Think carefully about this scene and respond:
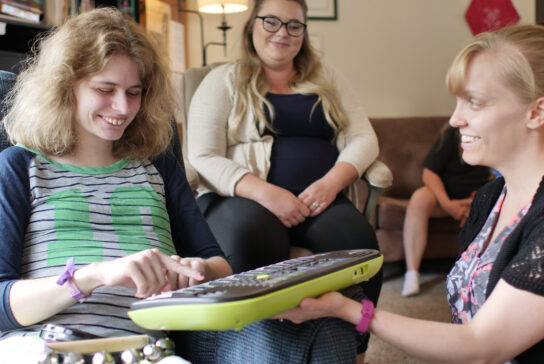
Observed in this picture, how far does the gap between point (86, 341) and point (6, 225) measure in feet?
0.93

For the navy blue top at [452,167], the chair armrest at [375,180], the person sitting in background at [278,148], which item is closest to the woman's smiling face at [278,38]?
the person sitting in background at [278,148]

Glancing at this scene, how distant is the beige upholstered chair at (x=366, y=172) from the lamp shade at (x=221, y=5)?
3.08ft

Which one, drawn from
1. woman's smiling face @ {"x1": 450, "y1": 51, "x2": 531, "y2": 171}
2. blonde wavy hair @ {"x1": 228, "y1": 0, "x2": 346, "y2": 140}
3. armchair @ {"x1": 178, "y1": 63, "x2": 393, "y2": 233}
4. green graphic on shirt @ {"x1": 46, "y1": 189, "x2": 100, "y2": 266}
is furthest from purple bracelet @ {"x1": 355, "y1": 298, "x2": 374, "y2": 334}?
blonde wavy hair @ {"x1": 228, "y1": 0, "x2": 346, "y2": 140}

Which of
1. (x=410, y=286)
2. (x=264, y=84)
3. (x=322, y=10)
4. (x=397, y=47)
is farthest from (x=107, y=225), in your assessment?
(x=397, y=47)

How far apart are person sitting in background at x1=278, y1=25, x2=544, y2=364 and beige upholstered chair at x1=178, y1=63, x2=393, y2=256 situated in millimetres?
708

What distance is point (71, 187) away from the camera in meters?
1.01

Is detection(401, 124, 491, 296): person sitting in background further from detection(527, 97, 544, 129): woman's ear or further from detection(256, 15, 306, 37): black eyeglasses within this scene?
detection(527, 97, 544, 129): woman's ear

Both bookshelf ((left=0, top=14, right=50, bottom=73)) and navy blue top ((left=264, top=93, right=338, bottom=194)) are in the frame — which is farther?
bookshelf ((left=0, top=14, right=50, bottom=73))

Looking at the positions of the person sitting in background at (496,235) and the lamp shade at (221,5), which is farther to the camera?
the lamp shade at (221,5)

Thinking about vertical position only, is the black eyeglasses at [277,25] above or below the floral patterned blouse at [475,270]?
above

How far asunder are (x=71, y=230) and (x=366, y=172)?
1.13 m

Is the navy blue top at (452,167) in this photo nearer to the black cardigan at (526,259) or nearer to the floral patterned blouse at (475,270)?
the floral patterned blouse at (475,270)

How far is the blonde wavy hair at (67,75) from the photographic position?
41.1 inches

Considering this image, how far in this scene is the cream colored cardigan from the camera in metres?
1.72
